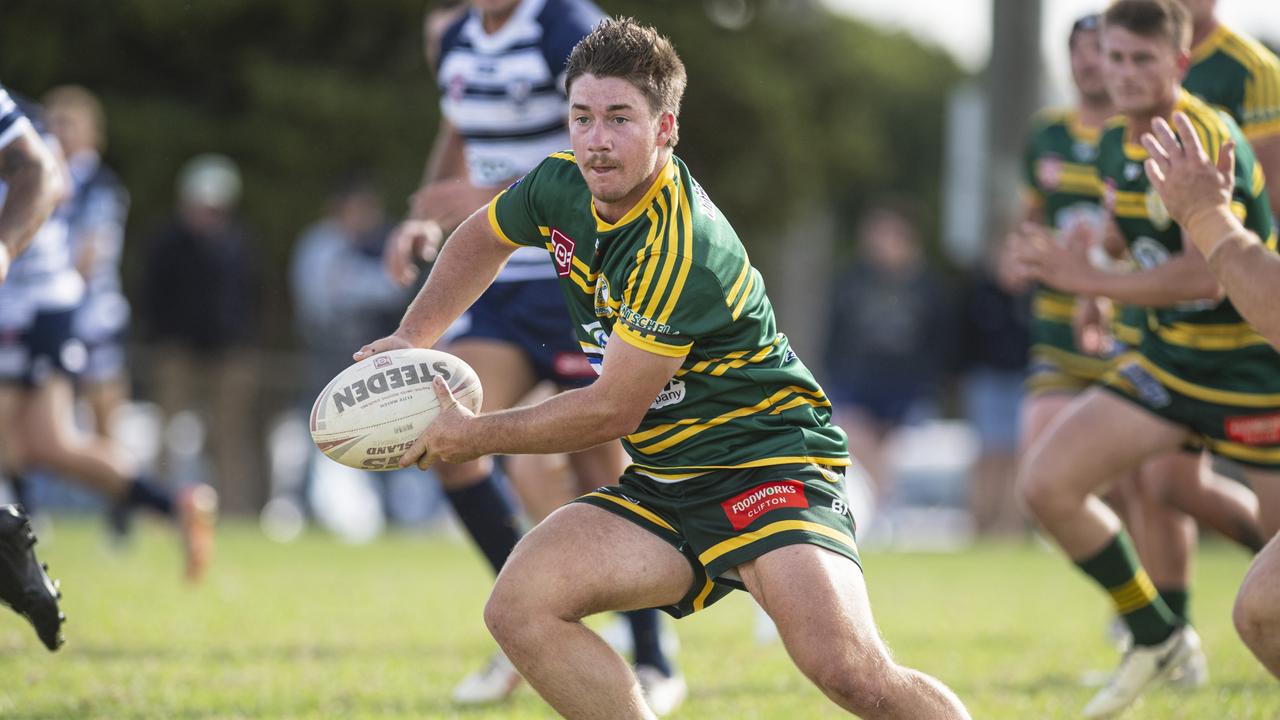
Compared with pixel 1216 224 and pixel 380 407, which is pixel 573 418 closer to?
pixel 380 407

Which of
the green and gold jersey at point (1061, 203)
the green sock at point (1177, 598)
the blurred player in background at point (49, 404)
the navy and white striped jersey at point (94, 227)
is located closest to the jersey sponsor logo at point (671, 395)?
the green sock at point (1177, 598)

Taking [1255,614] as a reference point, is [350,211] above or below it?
below

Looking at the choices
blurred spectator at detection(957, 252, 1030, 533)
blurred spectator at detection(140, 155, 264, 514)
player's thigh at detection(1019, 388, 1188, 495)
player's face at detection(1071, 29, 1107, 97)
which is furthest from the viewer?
blurred spectator at detection(140, 155, 264, 514)

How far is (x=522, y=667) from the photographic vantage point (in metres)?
4.30

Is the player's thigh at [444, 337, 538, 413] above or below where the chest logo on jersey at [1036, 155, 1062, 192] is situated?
below

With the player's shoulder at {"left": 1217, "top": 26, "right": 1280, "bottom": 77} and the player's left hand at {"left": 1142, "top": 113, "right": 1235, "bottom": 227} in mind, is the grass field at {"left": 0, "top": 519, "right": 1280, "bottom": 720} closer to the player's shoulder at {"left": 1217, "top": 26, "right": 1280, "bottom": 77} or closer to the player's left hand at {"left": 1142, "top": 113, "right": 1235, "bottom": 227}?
the player's left hand at {"left": 1142, "top": 113, "right": 1235, "bottom": 227}

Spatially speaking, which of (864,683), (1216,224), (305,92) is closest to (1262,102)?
(1216,224)

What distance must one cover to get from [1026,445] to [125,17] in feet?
45.7

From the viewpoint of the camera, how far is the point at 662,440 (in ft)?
14.7

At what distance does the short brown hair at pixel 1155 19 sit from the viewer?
548 cm

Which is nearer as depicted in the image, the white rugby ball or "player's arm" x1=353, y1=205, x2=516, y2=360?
the white rugby ball

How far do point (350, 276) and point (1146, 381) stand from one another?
401 inches

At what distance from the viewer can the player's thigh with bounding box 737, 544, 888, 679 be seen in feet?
13.5

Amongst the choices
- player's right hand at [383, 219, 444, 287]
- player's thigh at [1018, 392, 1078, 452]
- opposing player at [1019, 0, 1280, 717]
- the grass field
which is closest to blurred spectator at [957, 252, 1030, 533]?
the grass field
